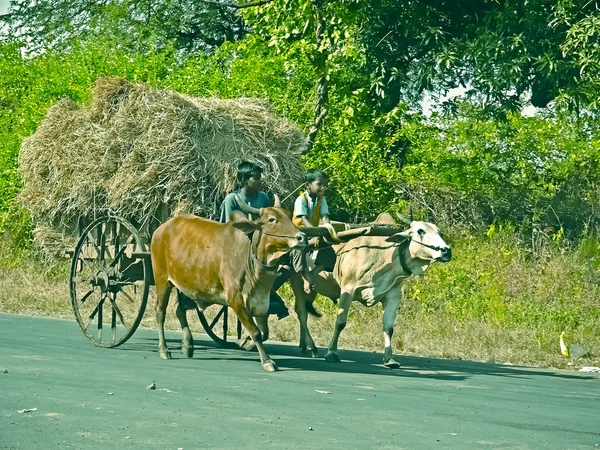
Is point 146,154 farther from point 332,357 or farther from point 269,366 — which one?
point 269,366

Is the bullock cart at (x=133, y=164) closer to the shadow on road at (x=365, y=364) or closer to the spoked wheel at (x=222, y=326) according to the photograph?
the spoked wheel at (x=222, y=326)

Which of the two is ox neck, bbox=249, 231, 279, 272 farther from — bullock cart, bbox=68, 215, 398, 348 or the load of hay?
the load of hay

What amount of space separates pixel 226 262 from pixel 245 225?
61 cm

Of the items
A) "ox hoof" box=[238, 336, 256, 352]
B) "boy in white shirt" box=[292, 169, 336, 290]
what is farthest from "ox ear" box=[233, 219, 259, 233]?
"ox hoof" box=[238, 336, 256, 352]

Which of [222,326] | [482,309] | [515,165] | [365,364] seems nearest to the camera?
[365,364]

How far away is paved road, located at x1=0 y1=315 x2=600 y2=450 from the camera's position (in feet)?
25.4

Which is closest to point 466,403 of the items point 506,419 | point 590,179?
point 506,419

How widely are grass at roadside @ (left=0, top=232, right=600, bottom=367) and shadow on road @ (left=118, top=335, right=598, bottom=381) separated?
0.82m

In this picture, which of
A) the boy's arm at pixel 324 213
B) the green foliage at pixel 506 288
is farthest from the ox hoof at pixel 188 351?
the green foliage at pixel 506 288

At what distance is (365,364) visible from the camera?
42.6ft

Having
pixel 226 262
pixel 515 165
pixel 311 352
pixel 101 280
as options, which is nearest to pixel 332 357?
pixel 311 352

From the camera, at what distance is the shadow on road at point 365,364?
12.3m

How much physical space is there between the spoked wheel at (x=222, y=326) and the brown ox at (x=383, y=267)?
5.71 feet

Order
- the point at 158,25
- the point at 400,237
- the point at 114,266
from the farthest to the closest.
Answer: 1. the point at 158,25
2. the point at 114,266
3. the point at 400,237
